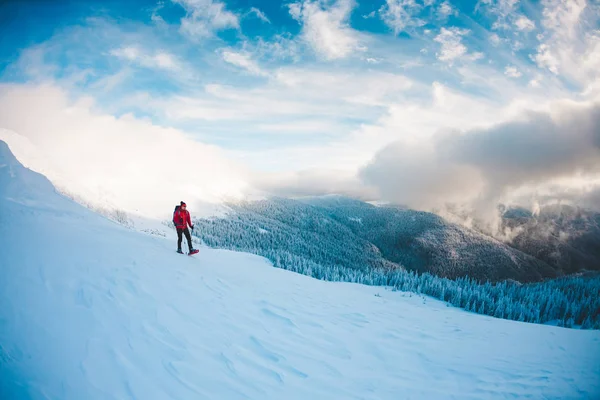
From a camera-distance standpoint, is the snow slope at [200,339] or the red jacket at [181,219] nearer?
the snow slope at [200,339]

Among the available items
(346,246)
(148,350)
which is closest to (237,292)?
(148,350)

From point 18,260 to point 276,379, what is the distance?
8261 mm

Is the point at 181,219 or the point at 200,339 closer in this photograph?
the point at 200,339

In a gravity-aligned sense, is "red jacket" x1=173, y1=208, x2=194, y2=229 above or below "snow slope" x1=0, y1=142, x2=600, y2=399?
above

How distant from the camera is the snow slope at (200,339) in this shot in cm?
480

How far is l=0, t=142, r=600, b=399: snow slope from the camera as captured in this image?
15.8 ft

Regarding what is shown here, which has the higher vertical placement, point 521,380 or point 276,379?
point 521,380

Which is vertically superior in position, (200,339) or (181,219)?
(181,219)

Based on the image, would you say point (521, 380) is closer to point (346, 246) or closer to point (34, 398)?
point (34, 398)

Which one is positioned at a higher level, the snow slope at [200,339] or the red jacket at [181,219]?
the red jacket at [181,219]

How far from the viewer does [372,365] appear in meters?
7.09

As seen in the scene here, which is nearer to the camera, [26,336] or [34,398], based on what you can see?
[34,398]

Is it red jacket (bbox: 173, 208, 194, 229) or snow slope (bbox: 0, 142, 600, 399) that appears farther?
red jacket (bbox: 173, 208, 194, 229)

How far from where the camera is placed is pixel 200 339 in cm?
642
